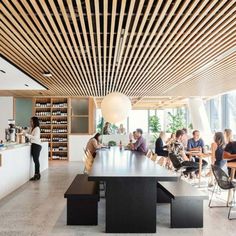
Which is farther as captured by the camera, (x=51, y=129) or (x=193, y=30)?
(x=51, y=129)

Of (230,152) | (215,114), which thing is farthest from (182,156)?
Answer: (215,114)

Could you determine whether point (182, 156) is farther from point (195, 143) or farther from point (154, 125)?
point (154, 125)

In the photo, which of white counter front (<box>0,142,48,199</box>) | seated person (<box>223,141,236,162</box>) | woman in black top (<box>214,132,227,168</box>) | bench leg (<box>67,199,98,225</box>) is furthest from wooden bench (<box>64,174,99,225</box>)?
woman in black top (<box>214,132,227,168</box>)

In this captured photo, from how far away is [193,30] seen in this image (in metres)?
4.71

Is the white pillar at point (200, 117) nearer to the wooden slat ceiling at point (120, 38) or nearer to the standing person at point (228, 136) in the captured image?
the wooden slat ceiling at point (120, 38)

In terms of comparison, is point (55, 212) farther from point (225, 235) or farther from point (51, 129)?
point (51, 129)

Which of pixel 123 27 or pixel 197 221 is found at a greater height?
pixel 123 27

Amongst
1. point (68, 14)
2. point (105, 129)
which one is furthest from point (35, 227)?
point (105, 129)

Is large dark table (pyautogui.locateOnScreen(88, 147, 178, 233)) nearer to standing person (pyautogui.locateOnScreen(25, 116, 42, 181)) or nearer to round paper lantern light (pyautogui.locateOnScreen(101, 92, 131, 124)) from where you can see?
round paper lantern light (pyautogui.locateOnScreen(101, 92, 131, 124))

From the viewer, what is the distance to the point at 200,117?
15.0m

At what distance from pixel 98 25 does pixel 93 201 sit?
7.89 feet

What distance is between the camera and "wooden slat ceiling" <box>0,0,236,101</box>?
3.84 m

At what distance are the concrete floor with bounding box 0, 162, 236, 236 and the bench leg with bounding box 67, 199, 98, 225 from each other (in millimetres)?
108

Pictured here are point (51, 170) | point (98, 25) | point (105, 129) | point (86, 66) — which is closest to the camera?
point (98, 25)
